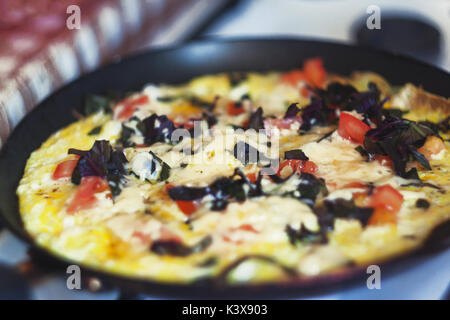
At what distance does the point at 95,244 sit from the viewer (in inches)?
96.0

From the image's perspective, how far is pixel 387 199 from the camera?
255 cm

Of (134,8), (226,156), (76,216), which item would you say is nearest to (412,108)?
(226,156)

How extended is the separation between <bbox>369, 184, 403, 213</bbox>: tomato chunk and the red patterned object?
272 centimetres

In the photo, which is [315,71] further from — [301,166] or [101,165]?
[101,165]

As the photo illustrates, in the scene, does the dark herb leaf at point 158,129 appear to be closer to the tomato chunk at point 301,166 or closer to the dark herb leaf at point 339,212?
the tomato chunk at point 301,166

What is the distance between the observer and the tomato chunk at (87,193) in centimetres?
271

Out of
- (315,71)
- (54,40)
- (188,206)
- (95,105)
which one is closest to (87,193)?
(188,206)

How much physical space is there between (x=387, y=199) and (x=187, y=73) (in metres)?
2.20

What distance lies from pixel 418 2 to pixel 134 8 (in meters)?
3.72

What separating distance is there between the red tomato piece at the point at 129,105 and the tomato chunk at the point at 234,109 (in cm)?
65

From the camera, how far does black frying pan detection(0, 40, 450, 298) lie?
278 cm

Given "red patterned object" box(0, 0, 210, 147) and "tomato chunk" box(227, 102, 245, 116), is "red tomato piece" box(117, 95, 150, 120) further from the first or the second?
"red patterned object" box(0, 0, 210, 147)

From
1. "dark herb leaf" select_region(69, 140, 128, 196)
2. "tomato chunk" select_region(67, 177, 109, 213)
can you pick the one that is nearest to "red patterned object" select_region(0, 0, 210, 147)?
"dark herb leaf" select_region(69, 140, 128, 196)
